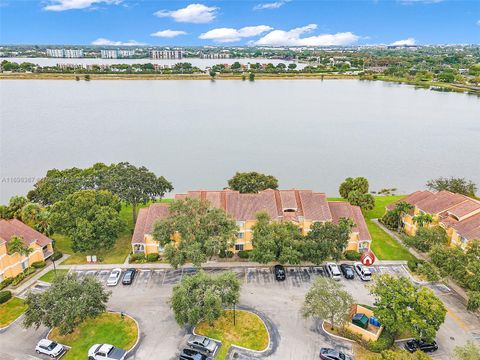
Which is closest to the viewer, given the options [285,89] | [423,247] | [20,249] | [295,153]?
Result: [20,249]

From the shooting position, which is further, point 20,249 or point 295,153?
point 295,153

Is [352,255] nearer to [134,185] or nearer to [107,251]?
[107,251]

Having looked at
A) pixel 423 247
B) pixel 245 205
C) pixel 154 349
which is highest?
pixel 245 205

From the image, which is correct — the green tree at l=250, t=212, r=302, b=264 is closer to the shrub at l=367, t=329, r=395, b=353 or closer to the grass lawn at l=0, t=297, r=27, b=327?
the shrub at l=367, t=329, r=395, b=353

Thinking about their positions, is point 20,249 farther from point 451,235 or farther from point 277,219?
point 451,235

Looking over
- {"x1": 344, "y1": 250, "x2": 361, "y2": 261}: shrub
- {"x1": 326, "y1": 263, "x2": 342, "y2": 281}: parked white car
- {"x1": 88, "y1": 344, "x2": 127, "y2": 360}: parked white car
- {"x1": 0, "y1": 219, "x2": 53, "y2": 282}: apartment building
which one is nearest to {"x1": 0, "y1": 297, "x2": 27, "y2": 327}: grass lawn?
{"x1": 0, "y1": 219, "x2": 53, "y2": 282}: apartment building

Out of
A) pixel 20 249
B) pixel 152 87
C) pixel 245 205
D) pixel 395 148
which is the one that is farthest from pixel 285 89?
pixel 20 249

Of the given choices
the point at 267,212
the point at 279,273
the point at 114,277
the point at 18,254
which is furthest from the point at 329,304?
the point at 18,254
